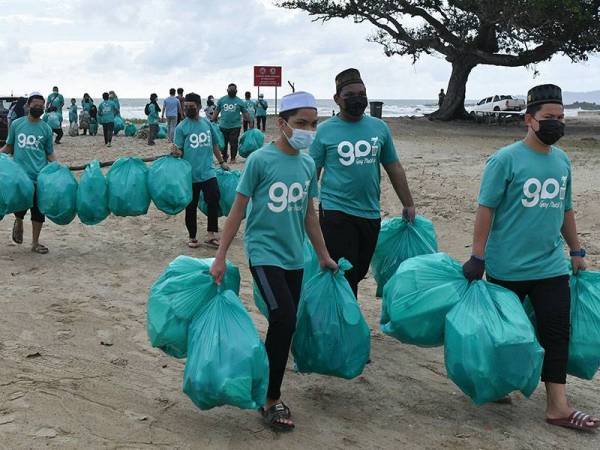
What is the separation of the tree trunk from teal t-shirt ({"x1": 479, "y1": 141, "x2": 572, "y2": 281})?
24.8 m

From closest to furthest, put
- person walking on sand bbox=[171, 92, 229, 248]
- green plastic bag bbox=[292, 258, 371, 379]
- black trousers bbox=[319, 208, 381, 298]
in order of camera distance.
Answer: green plastic bag bbox=[292, 258, 371, 379]
black trousers bbox=[319, 208, 381, 298]
person walking on sand bbox=[171, 92, 229, 248]

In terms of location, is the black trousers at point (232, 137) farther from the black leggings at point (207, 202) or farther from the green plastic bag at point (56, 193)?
the green plastic bag at point (56, 193)

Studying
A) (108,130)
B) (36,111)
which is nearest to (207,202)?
(36,111)

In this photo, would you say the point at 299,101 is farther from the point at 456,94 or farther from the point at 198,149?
the point at 456,94

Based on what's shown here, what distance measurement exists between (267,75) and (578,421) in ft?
60.5

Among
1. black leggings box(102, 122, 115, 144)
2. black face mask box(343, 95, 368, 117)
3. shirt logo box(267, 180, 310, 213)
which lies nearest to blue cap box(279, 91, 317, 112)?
shirt logo box(267, 180, 310, 213)

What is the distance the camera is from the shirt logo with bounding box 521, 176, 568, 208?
3662 millimetres

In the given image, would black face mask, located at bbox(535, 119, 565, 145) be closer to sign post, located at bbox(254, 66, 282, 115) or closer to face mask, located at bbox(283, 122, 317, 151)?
face mask, located at bbox(283, 122, 317, 151)

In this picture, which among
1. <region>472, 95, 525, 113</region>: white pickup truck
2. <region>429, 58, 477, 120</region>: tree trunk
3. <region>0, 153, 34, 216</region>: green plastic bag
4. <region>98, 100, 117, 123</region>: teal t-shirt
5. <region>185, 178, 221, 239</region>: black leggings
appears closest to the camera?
<region>0, 153, 34, 216</region>: green plastic bag

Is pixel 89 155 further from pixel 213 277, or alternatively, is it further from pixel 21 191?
pixel 213 277

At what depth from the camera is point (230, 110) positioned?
1356 cm

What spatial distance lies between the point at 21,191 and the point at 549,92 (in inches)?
194

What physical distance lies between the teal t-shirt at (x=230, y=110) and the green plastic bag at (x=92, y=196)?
6594 millimetres

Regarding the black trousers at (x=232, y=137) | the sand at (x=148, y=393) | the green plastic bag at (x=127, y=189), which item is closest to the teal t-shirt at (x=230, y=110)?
the black trousers at (x=232, y=137)
